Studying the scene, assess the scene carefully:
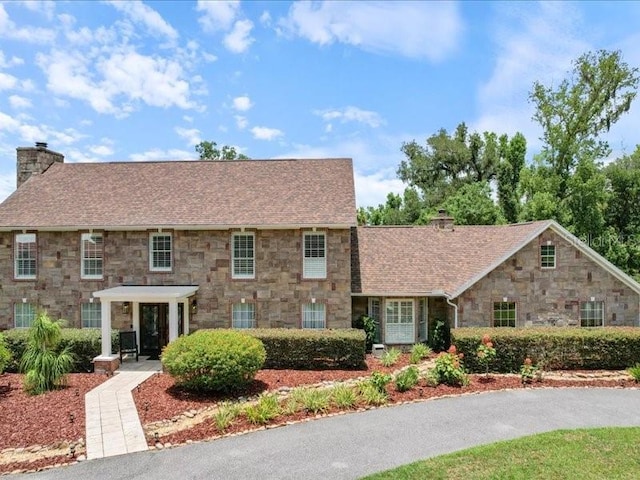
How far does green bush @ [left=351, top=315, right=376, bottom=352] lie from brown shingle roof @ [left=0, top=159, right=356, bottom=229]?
14.2 feet

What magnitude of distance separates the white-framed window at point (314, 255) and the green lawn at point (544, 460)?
404 inches

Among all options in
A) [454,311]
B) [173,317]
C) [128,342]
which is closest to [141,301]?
[173,317]

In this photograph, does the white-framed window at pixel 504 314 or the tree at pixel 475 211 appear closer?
the white-framed window at pixel 504 314

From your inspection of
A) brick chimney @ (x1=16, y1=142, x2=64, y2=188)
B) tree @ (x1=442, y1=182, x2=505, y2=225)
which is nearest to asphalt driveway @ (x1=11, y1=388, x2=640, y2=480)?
brick chimney @ (x1=16, y1=142, x2=64, y2=188)

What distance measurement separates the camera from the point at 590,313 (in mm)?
18141

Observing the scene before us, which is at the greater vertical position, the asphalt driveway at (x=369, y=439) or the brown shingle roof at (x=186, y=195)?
the brown shingle roof at (x=186, y=195)

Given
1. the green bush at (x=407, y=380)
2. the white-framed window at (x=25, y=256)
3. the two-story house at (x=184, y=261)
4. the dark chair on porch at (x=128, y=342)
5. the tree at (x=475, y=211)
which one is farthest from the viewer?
the tree at (x=475, y=211)

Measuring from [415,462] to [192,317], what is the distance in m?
12.2

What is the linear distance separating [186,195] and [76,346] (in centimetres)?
756

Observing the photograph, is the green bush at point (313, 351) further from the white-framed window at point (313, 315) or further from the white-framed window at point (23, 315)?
the white-framed window at point (23, 315)

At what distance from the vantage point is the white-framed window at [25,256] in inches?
745

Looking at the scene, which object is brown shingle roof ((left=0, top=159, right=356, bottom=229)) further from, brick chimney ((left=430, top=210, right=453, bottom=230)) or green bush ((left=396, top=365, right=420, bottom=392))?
green bush ((left=396, top=365, right=420, bottom=392))

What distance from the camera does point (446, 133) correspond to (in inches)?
1951

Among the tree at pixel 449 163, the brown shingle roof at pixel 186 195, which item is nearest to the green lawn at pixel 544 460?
the brown shingle roof at pixel 186 195
